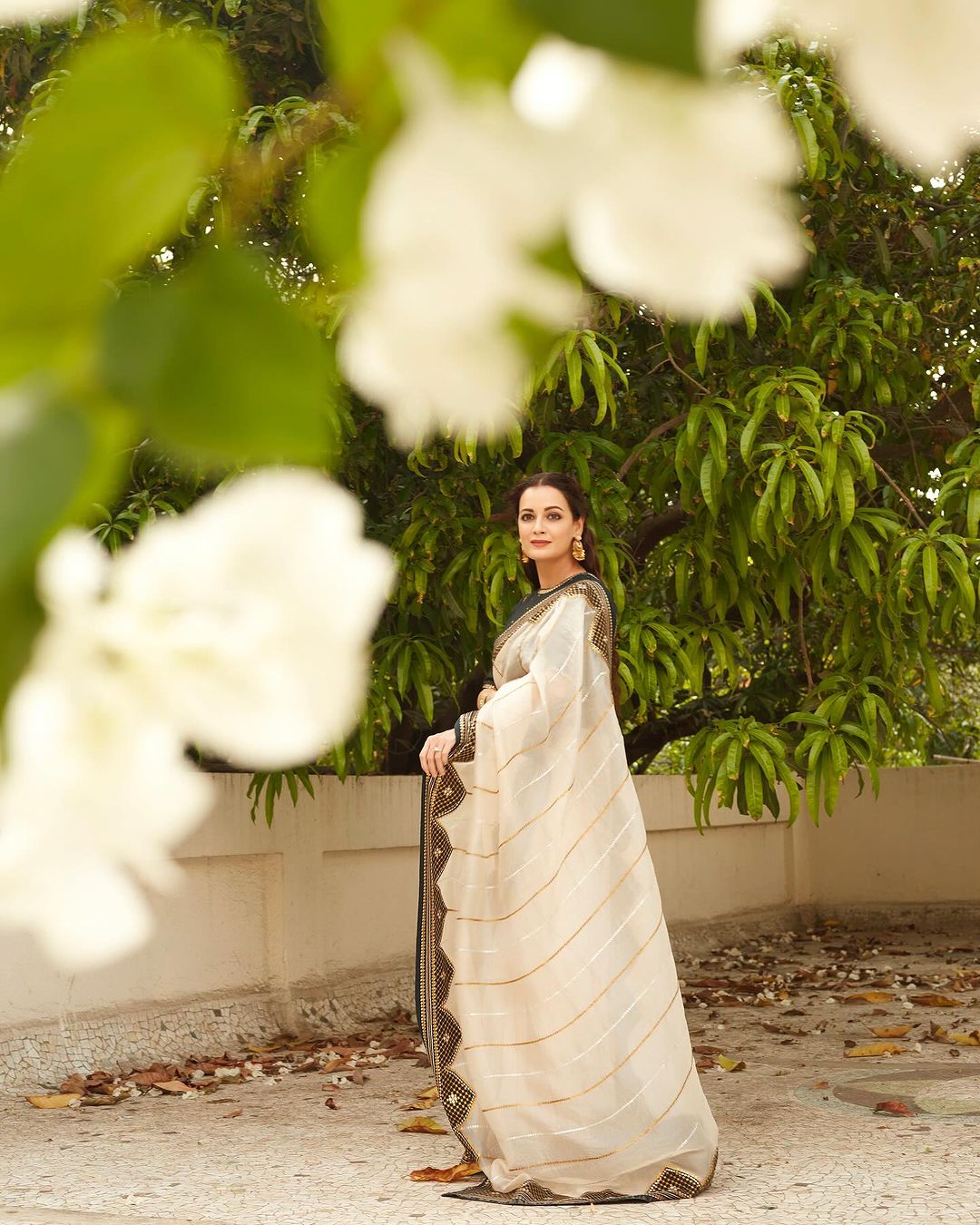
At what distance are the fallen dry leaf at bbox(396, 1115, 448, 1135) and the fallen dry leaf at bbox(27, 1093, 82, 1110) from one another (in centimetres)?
100

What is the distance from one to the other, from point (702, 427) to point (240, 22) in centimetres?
232

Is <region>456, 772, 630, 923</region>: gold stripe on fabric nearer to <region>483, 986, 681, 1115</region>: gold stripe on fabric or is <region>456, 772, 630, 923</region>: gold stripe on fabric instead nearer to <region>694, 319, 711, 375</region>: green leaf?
<region>483, 986, 681, 1115</region>: gold stripe on fabric

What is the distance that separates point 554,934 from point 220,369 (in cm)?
322

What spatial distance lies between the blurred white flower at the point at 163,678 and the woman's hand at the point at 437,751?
3181mm

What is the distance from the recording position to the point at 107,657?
0.22 meters

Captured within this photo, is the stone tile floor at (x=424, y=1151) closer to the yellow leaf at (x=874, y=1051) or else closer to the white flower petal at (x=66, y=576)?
the yellow leaf at (x=874, y=1051)

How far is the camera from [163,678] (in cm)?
22

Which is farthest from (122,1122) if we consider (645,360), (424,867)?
(645,360)

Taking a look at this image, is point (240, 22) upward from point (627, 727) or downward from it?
upward

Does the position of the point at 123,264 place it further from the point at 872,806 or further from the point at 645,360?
the point at 872,806

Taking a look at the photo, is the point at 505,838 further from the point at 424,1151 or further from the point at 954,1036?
the point at 954,1036

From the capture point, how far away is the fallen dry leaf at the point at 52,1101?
166 inches

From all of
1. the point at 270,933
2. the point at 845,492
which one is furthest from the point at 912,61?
the point at 270,933

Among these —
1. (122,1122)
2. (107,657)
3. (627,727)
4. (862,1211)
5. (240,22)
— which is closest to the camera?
(107,657)
